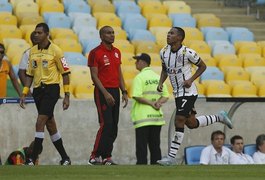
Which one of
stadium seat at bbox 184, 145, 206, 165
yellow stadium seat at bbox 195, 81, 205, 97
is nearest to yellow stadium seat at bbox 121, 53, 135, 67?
yellow stadium seat at bbox 195, 81, 205, 97

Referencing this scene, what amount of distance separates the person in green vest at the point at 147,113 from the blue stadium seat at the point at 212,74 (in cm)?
453

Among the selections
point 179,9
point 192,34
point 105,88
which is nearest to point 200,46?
point 192,34

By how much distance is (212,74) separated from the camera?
71.3 ft

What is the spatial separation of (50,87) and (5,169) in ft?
7.05

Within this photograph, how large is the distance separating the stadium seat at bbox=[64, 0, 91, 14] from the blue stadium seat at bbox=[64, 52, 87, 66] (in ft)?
9.76

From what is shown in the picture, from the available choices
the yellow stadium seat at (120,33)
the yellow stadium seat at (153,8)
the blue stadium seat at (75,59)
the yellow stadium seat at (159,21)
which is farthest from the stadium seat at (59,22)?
the yellow stadium seat at (153,8)

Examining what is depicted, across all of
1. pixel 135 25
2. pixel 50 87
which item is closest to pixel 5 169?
pixel 50 87

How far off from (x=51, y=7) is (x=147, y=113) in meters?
6.97

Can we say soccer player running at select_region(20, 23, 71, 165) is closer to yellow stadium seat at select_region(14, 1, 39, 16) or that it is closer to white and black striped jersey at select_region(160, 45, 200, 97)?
white and black striped jersey at select_region(160, 45, 200, 97)

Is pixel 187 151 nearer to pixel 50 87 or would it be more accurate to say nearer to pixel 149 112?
pixel 149 112

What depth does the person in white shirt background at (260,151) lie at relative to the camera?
17453 mm

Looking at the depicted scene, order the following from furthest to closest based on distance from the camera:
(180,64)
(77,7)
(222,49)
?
1. (77,7)
2. (222,49)
3. (180,64)

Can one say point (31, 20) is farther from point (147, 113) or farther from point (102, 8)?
point (147, 113)

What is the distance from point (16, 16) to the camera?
22812mm
